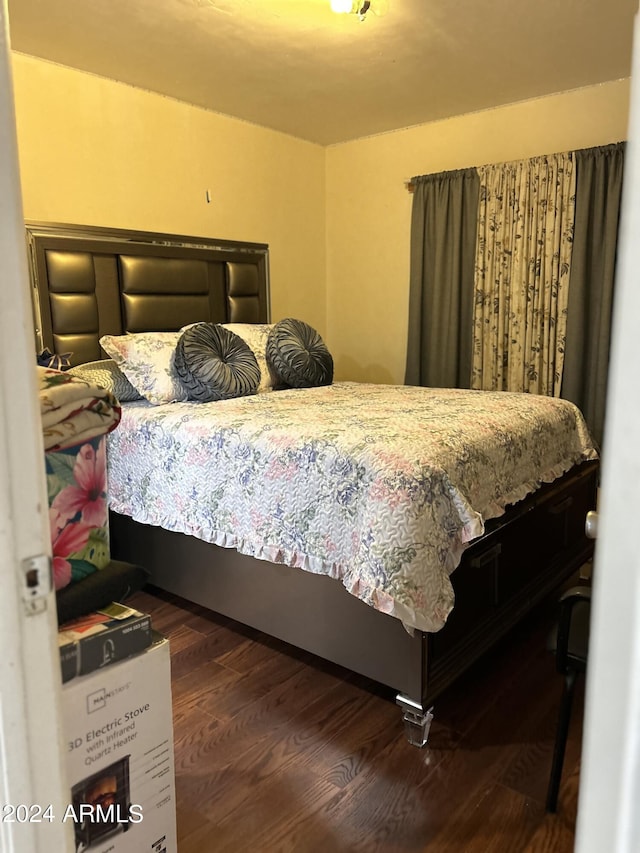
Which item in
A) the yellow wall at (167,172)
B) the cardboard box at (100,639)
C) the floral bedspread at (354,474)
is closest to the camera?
the cardboard box at (100,639)

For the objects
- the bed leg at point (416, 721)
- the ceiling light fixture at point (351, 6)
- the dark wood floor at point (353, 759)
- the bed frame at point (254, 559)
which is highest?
the ceiling light fixture at point (351, 6)

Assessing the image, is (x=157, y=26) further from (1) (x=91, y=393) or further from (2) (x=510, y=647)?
(2) (x=510, y=647)

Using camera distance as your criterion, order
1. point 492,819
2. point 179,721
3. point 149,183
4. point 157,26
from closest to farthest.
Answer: point 492,819, point 179,721, point 157,26, point 149,183

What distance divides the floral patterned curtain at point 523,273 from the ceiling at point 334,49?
484 mm

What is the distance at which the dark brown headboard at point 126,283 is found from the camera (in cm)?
308

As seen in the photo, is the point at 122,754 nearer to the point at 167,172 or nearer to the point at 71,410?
the point at 71,410

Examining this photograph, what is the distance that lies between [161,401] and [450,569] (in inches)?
61.4

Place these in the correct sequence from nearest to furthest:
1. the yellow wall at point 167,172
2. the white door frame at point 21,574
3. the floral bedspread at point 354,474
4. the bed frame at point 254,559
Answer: the white door frame at point 21,574 → the floral bedspread at point 354,474 → the bed frame at point 254,559 → the yellow wall at point 167,172

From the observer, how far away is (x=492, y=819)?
5.08 feet

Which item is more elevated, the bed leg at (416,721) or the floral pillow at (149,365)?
the floral pillow at (149,365)

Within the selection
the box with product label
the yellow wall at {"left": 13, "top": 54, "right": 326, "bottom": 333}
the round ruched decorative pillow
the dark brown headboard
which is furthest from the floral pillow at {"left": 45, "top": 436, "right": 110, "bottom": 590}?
the yellow wall at {"left": 13, "top": 54, "right": 326, "bottom": 333}

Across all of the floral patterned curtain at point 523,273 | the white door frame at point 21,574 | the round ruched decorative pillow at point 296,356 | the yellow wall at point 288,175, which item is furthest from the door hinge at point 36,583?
the floral patterned curtain at point 523,273

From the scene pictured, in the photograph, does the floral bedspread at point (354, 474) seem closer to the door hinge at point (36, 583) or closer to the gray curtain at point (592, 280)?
the gray curtain at point (592, 280)

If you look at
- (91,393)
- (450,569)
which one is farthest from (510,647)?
(91,393)
